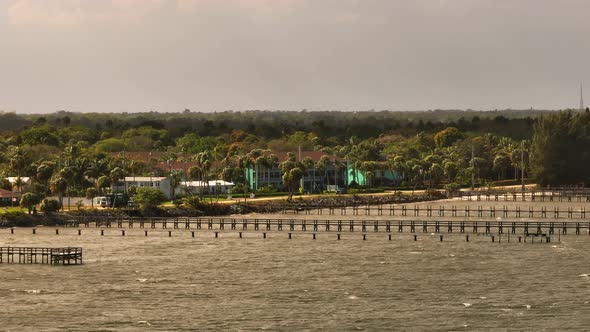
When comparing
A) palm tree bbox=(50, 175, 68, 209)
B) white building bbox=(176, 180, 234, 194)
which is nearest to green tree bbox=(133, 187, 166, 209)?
palm tree bbox=(50, 175, 68, 209)

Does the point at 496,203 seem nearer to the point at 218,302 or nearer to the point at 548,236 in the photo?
the point at 548,236

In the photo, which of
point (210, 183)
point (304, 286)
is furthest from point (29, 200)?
point (304, 286)

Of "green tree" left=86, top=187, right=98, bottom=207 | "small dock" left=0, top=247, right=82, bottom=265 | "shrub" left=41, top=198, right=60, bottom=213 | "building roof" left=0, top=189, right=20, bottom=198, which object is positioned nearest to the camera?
"small dock" left=0, top=247, right=82, bottom=265

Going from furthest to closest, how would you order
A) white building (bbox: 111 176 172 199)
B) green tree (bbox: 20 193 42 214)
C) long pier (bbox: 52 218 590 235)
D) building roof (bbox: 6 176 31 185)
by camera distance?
white building (bbox: 111 176 172 199) < building roof (bbox: 6 176 31 185) < green tree (bbox: 20 193 42 214) < long pier (bbox: 52 218 590 235)

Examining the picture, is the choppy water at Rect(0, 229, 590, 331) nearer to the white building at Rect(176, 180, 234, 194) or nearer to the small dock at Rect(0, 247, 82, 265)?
the small dock at Rect(0, 247, 82, 265)

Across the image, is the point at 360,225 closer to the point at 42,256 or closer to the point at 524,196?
the point at 42,256

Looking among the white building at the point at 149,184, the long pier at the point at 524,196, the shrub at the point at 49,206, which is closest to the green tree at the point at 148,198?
the shrub at the point at 49,206
